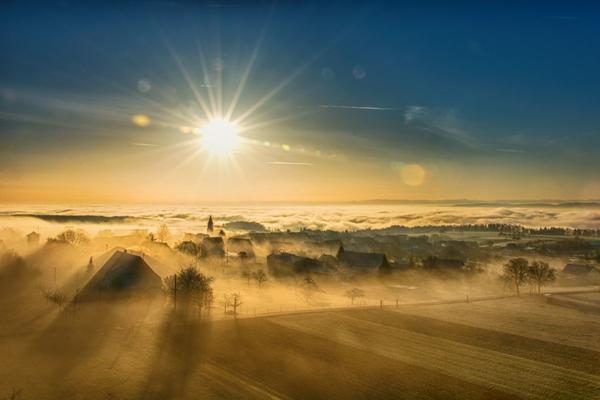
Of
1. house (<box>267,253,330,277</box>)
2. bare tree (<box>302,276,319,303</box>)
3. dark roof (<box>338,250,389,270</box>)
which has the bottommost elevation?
bare tree (<box>302,276,319,303</box>)

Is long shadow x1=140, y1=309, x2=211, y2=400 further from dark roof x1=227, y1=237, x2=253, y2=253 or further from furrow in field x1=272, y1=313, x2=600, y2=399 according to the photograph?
dark roof x1=227, y1=237, x2=253, y2=253

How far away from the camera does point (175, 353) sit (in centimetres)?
3797

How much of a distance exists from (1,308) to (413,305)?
51.1m

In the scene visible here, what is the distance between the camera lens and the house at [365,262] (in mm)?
91375

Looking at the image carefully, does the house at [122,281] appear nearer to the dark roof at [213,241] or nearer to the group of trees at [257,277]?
the group of trees at [257,277]

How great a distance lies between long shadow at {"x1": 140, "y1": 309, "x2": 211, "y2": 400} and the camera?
30766mm

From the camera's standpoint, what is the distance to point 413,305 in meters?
62.0

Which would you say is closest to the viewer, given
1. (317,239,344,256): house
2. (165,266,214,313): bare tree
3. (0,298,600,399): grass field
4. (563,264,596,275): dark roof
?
(0,298,600,399): grass field

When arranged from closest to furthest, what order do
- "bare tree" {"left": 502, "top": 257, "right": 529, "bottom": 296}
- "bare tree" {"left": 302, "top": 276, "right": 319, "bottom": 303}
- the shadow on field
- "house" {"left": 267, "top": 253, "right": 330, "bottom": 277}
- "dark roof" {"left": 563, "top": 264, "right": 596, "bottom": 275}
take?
1. the shadow on field
2. "bare tree" {"left": 302, "top": 276, "right": 319, "bottom": 303}
3. "bare tree" {"left": 502, "top": 257, "right": 529, "bottom": 296}
4. "house" {"left": 267, "top": 253, "right": 330, "bottom": 277}
5. "dark roof" {"left": 563, "top": 264, "right": 596, "bottom": 275}

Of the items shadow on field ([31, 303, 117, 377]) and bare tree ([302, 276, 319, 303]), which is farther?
bare tree ([302, 276, 319, 303])

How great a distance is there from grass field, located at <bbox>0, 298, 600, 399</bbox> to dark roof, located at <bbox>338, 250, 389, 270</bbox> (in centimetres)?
3736

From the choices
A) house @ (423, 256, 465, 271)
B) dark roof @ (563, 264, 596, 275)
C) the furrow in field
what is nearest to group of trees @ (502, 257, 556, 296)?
house @ (423, 256, 465, 271)

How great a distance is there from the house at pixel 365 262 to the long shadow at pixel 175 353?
4804cm

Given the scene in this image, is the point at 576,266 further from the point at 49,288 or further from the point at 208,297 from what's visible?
the point at 49,288
